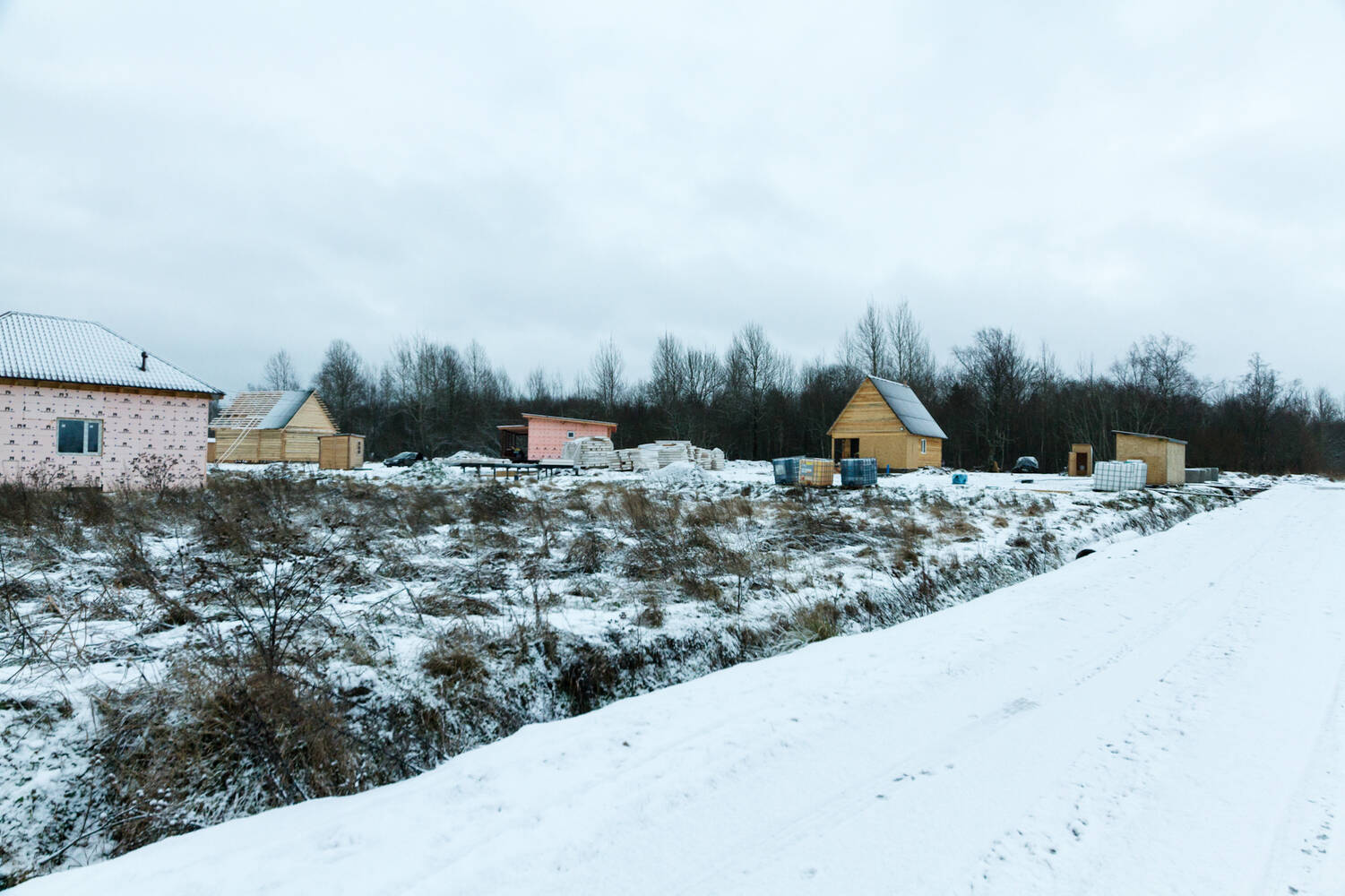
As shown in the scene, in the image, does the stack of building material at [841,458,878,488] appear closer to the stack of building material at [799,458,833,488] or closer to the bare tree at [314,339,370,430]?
the stack of building material at [799,458,833,488]

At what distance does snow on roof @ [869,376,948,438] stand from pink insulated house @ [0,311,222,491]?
31.2 m

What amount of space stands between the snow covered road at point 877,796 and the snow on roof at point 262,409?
45129mm

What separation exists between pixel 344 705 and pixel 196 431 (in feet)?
65.8

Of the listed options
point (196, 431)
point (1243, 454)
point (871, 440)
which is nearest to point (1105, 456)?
point (1243, 454)

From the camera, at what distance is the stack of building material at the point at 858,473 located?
2294 centimetres

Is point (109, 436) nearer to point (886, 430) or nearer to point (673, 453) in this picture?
point (673, 453)

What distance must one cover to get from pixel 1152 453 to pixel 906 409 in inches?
482

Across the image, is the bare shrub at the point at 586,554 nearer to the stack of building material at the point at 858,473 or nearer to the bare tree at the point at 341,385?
the stack of building material at the point at 858,473

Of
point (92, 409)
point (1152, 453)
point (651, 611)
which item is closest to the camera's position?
point (651, 611)

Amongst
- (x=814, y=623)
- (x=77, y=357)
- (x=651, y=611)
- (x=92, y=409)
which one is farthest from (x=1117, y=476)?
(x=77, y=357)

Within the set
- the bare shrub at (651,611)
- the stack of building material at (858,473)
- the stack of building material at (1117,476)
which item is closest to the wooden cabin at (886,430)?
the stack of building material at (1117,476)

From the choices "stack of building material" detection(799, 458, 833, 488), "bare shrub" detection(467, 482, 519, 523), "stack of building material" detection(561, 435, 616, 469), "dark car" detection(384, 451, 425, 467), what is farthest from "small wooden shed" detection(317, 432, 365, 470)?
"stack of building material" detection(799, 458, 833, 488)

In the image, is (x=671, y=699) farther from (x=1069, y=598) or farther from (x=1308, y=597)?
(x=1308, y=597)

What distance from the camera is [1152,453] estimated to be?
90.6 feet
